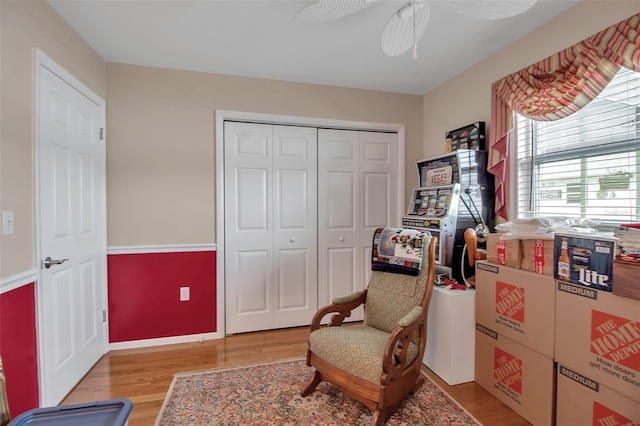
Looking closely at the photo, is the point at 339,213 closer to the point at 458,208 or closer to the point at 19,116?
the point at 458,208

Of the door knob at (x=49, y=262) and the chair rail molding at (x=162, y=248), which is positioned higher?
the door knob at (x=49, y=262)

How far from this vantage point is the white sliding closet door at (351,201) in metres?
3.21

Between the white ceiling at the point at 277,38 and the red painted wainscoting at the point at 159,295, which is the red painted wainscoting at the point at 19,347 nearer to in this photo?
the red painted wainscoting at the point at 159,295

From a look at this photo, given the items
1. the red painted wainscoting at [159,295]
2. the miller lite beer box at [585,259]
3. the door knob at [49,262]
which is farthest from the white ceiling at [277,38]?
the red painted wainscoting at [159,295]

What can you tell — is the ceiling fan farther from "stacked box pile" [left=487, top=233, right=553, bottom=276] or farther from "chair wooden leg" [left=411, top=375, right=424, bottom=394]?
"chair wooden leg" [left=411, top=375, right=424, bottom=394]

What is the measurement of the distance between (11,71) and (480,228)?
9.95 feet

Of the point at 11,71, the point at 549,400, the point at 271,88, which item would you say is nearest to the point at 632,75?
the point at 549,400

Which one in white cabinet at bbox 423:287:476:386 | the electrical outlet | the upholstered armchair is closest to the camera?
the upholstered armchair

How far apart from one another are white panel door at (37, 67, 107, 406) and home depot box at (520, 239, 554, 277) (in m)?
2.87

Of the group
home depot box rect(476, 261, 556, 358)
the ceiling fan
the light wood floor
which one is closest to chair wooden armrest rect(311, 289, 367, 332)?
the light wood floor

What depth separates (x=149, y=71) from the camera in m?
2.71

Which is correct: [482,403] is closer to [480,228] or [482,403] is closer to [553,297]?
[553,297]

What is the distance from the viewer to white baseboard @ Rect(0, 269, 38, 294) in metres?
1.50

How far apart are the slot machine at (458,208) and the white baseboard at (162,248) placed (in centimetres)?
190
